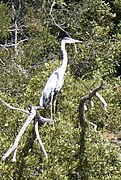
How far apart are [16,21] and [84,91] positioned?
10.3 ft

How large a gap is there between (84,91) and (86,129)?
5.08 feet

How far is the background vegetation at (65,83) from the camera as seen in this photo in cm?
539

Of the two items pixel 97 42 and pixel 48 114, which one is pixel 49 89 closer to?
pixel 48 114

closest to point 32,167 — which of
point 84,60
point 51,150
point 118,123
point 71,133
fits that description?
point 51,150

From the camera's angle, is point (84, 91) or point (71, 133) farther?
point (84, 91)

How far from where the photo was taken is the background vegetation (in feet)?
17.7

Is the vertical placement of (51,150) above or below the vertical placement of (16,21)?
below

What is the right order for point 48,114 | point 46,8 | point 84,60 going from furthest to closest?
point 46,8 < point 84,60 < point 48,114

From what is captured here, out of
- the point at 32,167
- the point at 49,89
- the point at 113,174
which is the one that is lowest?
the point at 113,174

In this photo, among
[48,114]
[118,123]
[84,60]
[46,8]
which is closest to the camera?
[48,114]

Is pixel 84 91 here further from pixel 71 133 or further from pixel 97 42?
pixel 97 42

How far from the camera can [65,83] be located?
23.4ft

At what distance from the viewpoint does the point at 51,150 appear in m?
5.38

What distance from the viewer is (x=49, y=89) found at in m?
5.73
